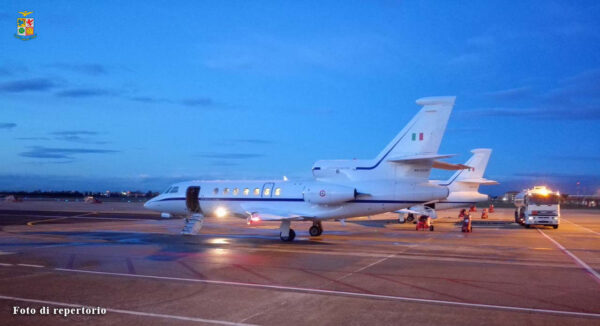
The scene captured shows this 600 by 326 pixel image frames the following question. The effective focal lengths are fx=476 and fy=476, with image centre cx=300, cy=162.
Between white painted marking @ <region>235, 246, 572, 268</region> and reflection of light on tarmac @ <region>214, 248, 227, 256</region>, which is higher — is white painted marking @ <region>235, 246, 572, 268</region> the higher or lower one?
the higher one

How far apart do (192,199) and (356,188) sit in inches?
406

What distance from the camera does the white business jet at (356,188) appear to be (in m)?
19.4

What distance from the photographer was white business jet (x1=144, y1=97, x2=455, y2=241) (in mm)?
19406

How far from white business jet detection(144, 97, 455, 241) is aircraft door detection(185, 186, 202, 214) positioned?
1.69m

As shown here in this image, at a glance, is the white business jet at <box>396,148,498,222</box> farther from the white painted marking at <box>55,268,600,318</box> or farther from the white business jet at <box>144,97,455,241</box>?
the white painted marking at <box>55,268,600,318</box>

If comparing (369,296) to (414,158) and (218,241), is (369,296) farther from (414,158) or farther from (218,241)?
(218,241)

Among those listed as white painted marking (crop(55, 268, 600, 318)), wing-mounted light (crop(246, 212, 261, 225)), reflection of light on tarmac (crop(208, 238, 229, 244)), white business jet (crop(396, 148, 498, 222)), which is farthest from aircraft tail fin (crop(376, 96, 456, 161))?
white business jet (crop(396, 148, 498, 222))

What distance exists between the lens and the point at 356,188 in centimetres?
2066

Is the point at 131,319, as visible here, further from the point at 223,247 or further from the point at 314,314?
the point at 223,247

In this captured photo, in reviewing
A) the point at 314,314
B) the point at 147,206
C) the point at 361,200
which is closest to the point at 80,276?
the point at 314,314

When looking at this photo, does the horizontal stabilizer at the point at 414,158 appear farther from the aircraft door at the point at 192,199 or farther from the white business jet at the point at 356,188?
the aircraft door at the point at 192,199

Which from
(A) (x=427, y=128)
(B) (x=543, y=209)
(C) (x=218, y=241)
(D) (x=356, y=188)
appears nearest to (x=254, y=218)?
(C) (x=218, y=241)

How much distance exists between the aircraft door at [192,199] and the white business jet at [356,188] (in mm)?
1689

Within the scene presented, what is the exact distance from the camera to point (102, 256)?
16281 millimetres
